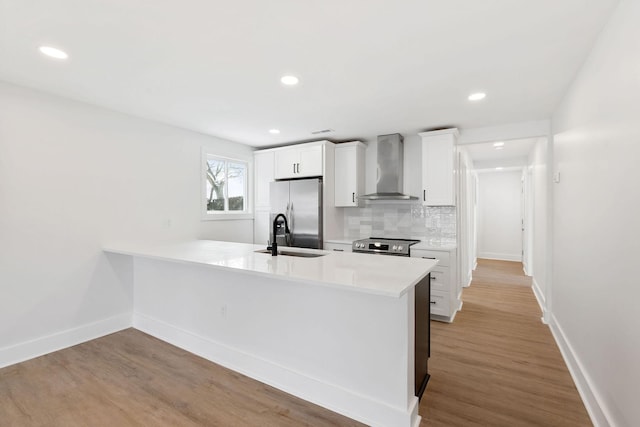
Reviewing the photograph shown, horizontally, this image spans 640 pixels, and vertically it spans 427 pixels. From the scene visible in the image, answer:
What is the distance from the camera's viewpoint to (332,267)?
2023mm

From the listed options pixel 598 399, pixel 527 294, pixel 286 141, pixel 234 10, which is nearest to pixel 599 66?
pixel 598 399

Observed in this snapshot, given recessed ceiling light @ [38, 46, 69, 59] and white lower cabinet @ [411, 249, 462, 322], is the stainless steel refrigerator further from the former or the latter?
recessed ceiling light @ [38, 46, 69, 59]

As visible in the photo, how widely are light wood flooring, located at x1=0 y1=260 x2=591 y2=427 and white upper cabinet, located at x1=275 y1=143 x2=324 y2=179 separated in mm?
2752

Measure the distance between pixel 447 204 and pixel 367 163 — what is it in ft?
4.76

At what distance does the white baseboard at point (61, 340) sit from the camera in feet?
8.45

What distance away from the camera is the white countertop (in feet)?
5.21

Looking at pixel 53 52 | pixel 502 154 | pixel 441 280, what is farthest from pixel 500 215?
pixel 53 52

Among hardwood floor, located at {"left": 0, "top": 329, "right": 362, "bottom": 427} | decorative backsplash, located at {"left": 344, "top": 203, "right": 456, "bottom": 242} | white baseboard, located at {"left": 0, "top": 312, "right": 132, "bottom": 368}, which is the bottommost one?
hardwood floor, located at {"left": 0, "top": 329, "right": 362, "bottom": 427}

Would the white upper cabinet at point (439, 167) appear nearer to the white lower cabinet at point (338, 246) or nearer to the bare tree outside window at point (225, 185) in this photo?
the white lower cabinet at point (338, 246)

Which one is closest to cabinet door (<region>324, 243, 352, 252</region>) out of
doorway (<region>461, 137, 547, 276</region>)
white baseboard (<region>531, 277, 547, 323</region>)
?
white baseboard (<region>531, 277, 547, 323</region>)

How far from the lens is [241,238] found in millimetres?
4844

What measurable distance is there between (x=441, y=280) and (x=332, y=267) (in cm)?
213

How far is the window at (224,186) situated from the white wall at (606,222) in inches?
163

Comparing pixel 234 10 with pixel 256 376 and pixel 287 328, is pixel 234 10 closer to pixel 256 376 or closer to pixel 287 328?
pixel 287 328
